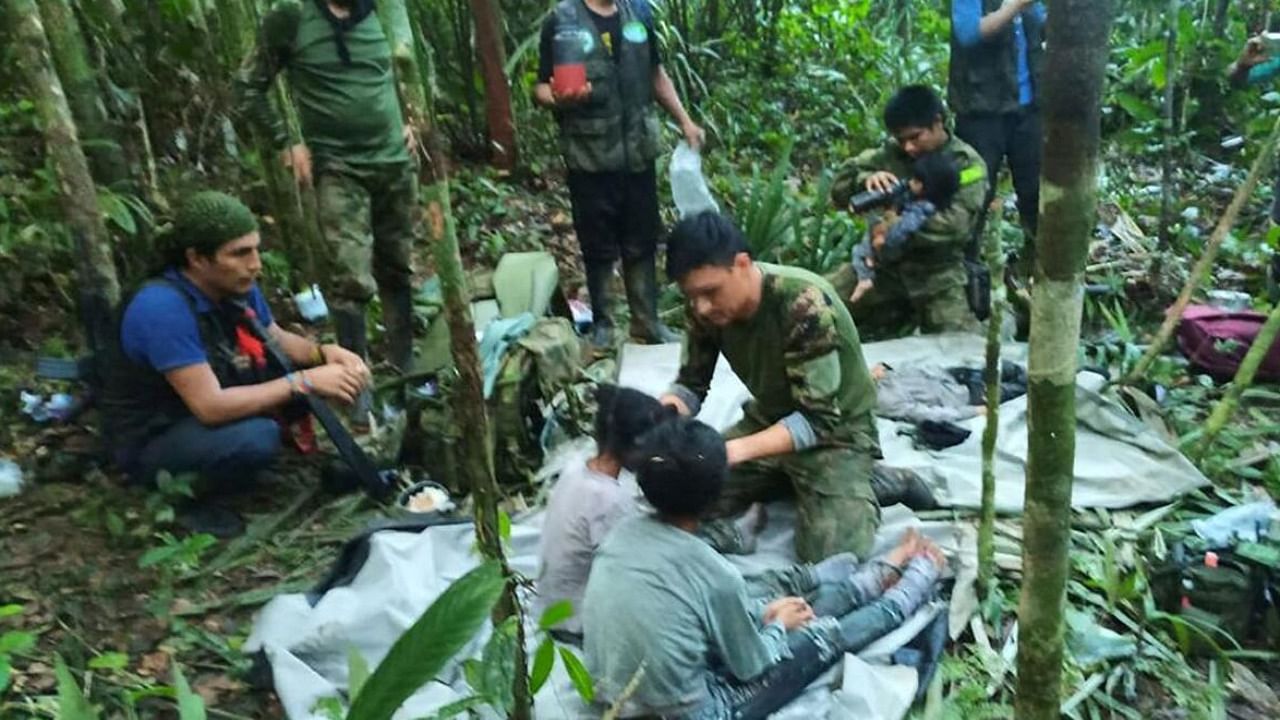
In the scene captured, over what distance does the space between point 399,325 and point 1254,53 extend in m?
3.75

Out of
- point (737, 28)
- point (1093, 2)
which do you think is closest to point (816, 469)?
point (1093, 2)

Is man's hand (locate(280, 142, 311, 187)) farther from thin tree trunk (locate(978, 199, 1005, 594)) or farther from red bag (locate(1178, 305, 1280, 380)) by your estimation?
red bag (locate(1178, 305, 1280, 380))

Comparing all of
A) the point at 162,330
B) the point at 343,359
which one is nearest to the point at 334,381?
the point at 343,359

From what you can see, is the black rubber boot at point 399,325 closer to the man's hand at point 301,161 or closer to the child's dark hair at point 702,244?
the man's hand at point 301,161

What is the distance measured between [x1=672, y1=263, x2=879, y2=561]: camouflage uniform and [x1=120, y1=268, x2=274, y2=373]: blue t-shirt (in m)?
1.60

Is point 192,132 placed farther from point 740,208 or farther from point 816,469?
point 816,469

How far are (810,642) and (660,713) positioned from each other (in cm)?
51

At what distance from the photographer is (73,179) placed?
386 centimetres

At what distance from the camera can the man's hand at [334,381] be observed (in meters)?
3.71

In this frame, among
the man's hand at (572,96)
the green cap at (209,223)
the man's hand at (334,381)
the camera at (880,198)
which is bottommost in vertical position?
the man's hand at (334,381)

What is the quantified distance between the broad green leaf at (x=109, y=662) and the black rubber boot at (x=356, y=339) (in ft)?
4.75

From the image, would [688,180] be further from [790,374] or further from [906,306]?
[790,374]

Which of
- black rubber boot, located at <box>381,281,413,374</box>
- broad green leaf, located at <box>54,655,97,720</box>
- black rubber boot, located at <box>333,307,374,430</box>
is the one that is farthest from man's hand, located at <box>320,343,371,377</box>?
broad green leaf, located at <box>54,655,97,720</box>

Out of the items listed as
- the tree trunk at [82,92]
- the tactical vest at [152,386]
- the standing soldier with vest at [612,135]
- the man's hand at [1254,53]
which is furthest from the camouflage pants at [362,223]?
the man's hand at [1254,53]
